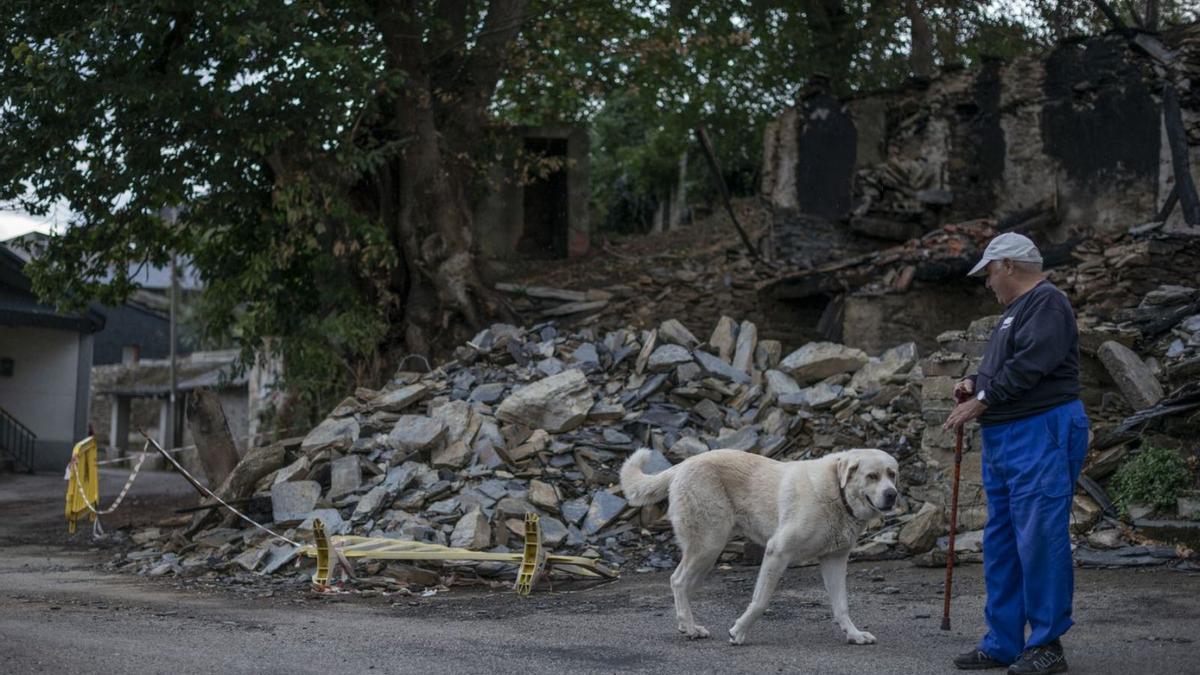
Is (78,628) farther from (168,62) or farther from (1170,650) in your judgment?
(168,62)

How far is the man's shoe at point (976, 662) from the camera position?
5.94 metres

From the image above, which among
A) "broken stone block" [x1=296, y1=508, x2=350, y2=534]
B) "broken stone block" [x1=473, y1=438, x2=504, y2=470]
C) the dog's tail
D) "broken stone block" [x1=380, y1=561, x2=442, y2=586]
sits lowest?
"broken stone block" [x1=380, y1=561, x2=442, y2=586]

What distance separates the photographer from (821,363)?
548 inches

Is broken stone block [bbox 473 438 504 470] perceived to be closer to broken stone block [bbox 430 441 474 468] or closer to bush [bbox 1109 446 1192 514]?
broken stone block [bbox 430 441 474 468]

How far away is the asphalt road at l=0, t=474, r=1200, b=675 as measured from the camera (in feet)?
20.6

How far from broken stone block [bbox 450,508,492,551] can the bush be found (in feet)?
17.3

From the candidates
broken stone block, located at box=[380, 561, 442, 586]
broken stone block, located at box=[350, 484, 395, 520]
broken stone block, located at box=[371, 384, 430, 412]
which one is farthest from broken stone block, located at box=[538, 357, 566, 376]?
broken stone block, located at box=[380, 561, 442, 586]

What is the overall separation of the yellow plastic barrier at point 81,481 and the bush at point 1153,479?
33.7 feet

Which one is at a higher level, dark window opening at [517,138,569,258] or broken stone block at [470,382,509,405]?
dark window opening at [517,138,569,258]

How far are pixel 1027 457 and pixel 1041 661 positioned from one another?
92 cm

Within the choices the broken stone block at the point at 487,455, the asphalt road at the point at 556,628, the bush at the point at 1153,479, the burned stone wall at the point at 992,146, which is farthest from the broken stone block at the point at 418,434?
the burned stone wall at the point at 992,146

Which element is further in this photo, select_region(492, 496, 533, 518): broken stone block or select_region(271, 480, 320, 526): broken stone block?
select_region(271, 480, 320, 526): broken stone block

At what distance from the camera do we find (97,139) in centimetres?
1566

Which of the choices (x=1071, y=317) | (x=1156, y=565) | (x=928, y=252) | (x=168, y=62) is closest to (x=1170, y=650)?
(x=1071, y=317)
